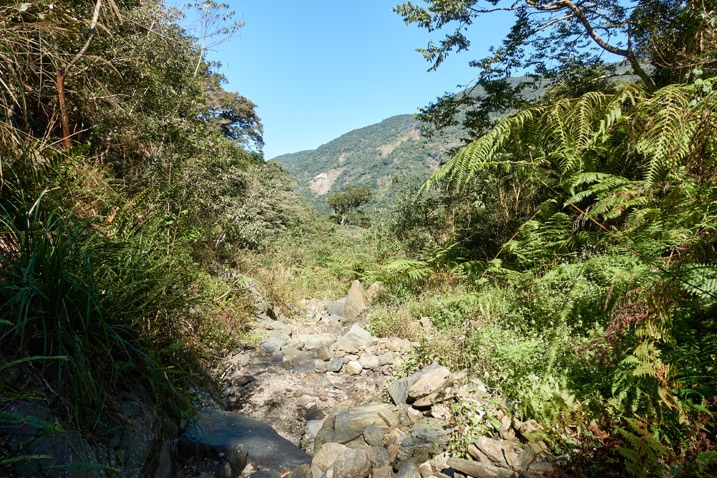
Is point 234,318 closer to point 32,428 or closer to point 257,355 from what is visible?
point 257,355

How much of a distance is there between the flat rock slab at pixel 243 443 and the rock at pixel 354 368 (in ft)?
4.07

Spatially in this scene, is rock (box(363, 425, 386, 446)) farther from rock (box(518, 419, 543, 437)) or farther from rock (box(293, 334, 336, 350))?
rock (box(293, 334, 336, 350))

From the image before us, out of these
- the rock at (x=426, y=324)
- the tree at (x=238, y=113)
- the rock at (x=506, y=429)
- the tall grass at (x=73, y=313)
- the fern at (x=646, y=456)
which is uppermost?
the tree at (x=238, y=113)

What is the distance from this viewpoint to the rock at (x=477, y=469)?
1.89 m

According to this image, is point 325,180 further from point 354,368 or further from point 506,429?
point 506,429

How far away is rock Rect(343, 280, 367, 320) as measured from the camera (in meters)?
5.66

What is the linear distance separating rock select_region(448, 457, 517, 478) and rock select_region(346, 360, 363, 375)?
1.77 metres

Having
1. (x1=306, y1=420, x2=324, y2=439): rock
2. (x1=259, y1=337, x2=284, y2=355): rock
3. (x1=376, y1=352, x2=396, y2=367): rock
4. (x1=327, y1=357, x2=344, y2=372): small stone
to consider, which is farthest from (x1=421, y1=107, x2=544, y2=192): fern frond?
(x1=259, y1=337, x2=284, y2=355): rock

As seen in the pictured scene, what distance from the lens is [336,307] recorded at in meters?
6.23

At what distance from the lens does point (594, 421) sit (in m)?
1.97

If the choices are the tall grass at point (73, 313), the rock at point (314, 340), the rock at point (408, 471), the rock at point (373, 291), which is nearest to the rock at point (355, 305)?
the rock at point (373, 291)

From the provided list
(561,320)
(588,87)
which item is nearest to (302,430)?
(561,320)

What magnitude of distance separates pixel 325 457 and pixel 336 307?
3916 millimetres

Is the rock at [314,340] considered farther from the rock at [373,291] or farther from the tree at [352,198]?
the tree at [352,198]
